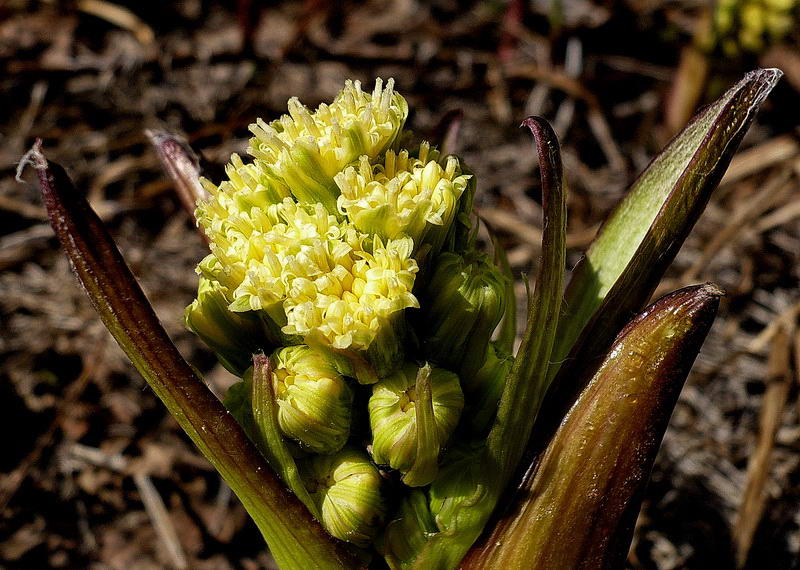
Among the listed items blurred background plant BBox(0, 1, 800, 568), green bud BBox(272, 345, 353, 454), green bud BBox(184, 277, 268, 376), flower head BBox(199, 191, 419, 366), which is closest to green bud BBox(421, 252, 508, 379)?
flower head BBox(199, 191, 419, 366)

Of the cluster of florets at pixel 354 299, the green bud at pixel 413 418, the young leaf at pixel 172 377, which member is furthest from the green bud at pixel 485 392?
the young leaf at pixel 172 377

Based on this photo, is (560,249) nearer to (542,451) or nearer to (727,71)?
(542,451)

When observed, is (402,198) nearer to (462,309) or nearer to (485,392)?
(462,309)

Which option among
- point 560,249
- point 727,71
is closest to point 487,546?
point 560,249

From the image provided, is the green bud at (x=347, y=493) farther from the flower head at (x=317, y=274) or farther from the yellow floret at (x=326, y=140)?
the yellow floret at (x=326, y=140)

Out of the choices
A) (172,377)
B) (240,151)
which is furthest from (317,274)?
(240,151)
